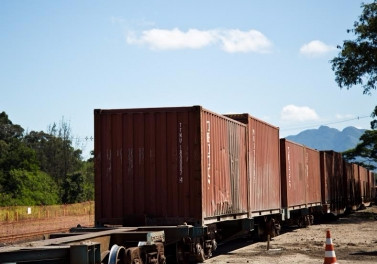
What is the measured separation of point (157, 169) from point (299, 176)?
13.4 m

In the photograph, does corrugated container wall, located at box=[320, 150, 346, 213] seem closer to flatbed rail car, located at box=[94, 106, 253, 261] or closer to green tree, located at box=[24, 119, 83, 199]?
flatbed rail car, located at box=[94, 106, 253, 261]

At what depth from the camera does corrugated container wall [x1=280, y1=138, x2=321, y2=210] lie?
23.6 meters

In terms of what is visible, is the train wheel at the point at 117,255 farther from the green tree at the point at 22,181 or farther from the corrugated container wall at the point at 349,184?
the green tree at the point at 22,181

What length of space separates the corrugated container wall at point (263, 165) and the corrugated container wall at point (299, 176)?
47.9 inches

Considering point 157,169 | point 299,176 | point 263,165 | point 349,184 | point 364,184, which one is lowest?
point 364,184

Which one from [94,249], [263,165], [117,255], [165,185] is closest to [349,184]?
[263,165]

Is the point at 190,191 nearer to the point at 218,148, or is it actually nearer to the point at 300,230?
the point at 218,148

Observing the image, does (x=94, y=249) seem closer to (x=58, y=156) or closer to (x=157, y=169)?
(x=157, y=169)

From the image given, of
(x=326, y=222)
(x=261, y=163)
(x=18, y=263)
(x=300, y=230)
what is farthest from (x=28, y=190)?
(x=18, y=263)

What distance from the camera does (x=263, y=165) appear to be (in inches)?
785

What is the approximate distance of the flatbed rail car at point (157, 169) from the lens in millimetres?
13664

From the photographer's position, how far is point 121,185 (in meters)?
14.0

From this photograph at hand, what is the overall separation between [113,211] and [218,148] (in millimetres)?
3056

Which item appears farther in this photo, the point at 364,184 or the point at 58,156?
the point at 58,156
